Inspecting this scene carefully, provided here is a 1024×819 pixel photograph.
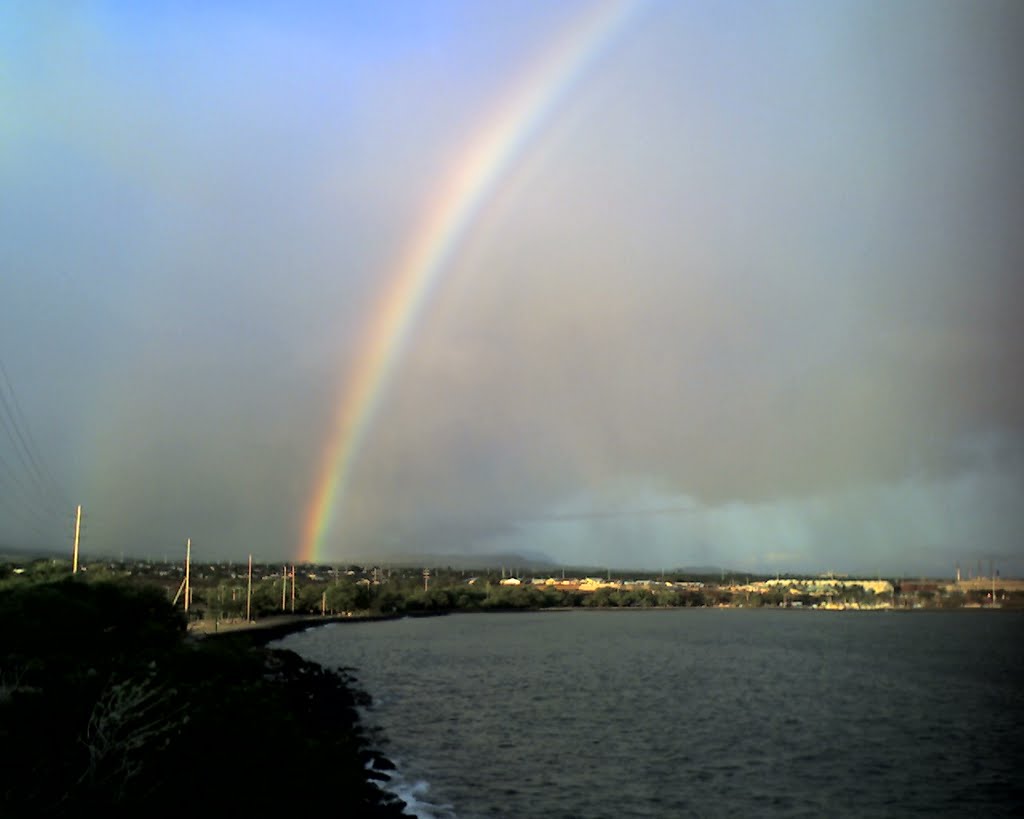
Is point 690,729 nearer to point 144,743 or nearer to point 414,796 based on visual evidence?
point 414,796

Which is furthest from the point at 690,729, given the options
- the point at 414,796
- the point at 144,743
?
the point at 144,743

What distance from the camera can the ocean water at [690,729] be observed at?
28.8 metres

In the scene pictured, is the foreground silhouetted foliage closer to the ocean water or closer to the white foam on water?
the white foam on water

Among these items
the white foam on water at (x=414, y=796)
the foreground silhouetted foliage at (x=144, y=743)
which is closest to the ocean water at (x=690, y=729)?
the white foam on water at (x=414, y=796)

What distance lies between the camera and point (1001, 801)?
2994 centimetres

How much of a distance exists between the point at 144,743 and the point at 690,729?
1220 inches

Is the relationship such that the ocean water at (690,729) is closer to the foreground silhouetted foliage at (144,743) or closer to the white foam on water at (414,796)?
the white foam on water at (414,796)

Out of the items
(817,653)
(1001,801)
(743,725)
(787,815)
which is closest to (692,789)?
(787,815)

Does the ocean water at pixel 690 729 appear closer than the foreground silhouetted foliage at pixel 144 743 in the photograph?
No

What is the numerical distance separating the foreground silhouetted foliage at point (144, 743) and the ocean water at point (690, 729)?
245 inches

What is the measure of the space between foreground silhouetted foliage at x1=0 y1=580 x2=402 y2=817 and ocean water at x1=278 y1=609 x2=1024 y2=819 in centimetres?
621

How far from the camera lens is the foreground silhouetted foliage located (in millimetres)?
15047

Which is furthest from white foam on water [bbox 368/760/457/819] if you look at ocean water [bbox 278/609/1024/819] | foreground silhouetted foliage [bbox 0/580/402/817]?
foreground silhouetted foliage [bbox 0/580/402/817]

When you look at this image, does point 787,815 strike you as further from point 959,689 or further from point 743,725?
point 959,689
